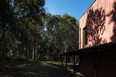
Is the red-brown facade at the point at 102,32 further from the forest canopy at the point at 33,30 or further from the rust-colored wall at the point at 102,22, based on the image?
the forest canopy at the point at 33,30

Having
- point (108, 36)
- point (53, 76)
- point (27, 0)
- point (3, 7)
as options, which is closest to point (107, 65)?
point (108, 36)

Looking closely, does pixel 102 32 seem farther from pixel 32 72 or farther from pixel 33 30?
pixel 33 30

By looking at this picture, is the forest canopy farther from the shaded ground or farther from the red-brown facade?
the red-brown facade

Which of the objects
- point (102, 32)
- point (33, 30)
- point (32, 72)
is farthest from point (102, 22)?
point (33, 30)

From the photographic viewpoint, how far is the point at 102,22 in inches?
326

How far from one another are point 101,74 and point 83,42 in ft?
15.9

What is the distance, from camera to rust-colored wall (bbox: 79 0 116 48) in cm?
713

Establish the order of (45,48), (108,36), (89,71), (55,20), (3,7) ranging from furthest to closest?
(45,48)
(55,20)
(89,71)
(3,7)
(108,36)

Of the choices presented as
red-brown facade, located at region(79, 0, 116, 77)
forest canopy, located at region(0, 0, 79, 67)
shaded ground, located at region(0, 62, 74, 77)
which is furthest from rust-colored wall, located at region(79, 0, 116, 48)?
forest canopy, located at region(0, 0, 79, 67)

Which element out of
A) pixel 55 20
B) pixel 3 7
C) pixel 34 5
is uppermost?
→ pixel 55 20

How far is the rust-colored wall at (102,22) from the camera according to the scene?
7131 mm

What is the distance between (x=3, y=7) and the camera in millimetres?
9211

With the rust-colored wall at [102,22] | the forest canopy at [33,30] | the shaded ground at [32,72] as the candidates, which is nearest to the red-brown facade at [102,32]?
the rust-colored wall at [102,22]

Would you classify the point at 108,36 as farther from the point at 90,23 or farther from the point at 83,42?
the point at 83,42
